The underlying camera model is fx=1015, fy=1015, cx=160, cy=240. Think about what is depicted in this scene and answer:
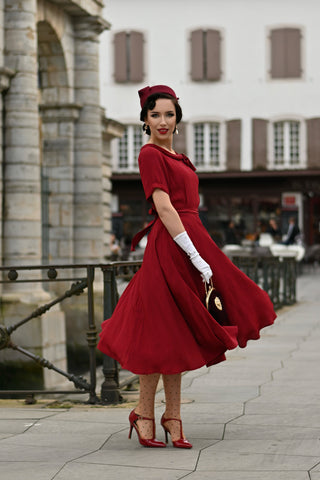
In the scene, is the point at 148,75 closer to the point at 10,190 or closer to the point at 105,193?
the point at 105,193

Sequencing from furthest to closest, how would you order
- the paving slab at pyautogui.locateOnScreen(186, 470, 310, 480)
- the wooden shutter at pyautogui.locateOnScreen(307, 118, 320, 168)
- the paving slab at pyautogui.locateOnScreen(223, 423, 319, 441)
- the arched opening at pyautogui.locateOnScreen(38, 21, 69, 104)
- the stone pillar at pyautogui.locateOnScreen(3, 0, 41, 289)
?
the wooden shutter at pyautogui.locateOnScreen(307, 118, 320, 168), the arched opening at pyautogui.locateOnScreen(38, 21, 69, 104), the stone pillar at pyautogui.locateOnScreen(3, 0, 41, 289), the paving slab at pyautogui.locateOnScreen(223, 423, 319, 441), the paving slab at pyautogui.locateOnScreen(186, 470, 310, 480)

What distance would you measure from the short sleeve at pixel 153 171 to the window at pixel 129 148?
30419 mm

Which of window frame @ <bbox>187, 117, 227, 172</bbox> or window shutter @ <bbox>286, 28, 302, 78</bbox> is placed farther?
window frame @ <bbox>187, 117, 227, 172</bbox>

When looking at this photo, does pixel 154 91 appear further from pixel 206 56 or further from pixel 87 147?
pixel 206 56

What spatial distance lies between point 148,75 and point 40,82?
64.4 feet

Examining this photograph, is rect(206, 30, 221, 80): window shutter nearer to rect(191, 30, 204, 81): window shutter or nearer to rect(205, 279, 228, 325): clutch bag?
rect(191, 30, 204, 81): window shutter

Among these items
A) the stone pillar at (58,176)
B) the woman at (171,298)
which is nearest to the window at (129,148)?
the stone pillar at (58,176)

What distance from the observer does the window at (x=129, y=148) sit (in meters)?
35.7


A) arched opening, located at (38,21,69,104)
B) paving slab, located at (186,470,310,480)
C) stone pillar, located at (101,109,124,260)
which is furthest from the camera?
stone pillar, located at (101,109,124,260)

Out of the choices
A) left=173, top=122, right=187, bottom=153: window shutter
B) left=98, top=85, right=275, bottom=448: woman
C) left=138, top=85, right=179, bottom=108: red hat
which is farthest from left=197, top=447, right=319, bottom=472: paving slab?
left=173, top=122, right=187, bottom=153: window shutter

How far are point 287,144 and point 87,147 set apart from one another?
1933 centimetres

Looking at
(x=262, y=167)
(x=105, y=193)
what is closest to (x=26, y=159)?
(x=105, y=193)

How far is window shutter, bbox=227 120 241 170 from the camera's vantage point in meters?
34.9

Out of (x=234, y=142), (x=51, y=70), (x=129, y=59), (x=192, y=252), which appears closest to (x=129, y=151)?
(x=129, y=59)
